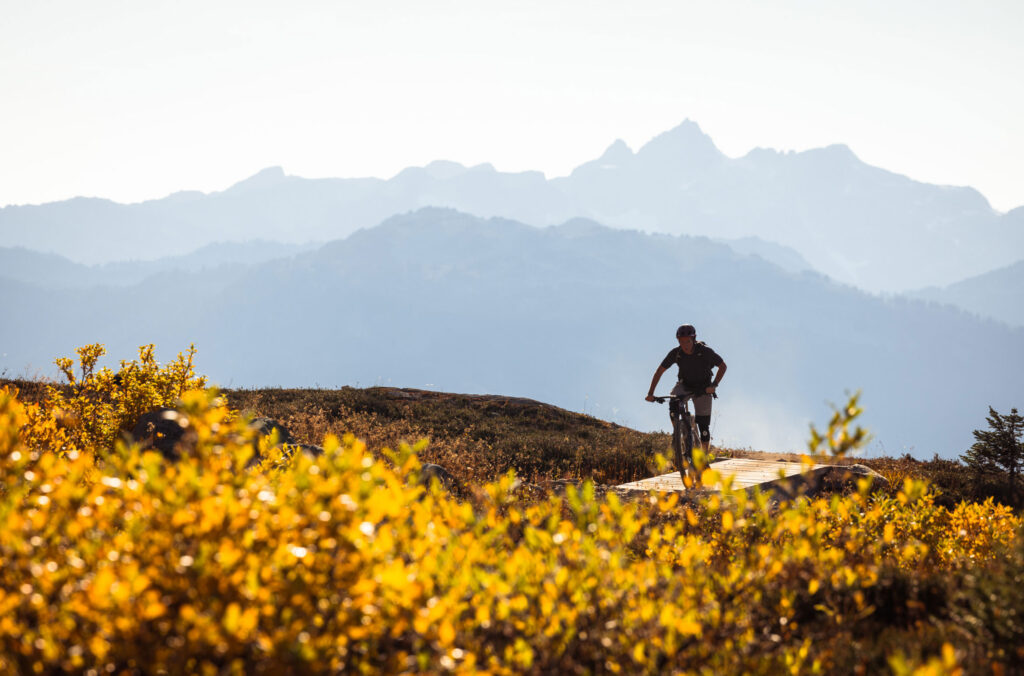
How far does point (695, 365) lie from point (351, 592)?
8.55 metres

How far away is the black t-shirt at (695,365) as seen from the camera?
10586 millimetres

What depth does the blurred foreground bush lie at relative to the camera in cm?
264

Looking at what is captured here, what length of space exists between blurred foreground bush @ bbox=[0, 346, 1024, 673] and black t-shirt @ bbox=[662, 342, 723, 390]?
628 centimetres

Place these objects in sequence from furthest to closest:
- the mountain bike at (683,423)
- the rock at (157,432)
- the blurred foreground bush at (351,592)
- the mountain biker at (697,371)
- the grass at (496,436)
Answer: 1. the grass at (496,436)
2. the mountain bike at (683,423)
3. the mountain biker at (697,371)
4. the rock at (157,432)
5. the blurred foreground bush at (351,592)

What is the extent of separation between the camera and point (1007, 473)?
12.5 m

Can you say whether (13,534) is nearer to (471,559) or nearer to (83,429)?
(471,559)

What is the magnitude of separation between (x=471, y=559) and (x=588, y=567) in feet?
1.90

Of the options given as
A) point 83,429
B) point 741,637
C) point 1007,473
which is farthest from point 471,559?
point 1007,473

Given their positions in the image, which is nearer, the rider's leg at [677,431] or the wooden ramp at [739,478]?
the wooden ramp at [739,478]

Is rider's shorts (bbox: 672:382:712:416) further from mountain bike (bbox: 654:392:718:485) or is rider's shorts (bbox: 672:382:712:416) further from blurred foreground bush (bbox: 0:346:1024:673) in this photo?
blurred foreground bush (bbox: 0:346:1024:673)

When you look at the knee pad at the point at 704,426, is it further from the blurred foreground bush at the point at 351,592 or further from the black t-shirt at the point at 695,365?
the blurred foreground bush at the point at 351,592

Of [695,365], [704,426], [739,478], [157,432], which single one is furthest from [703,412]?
[157,432]

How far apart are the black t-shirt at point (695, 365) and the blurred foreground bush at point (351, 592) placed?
6.28 meters

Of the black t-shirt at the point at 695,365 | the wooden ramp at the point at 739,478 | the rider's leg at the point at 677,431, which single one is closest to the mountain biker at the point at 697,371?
the black t-shirt at the point at 695,365
